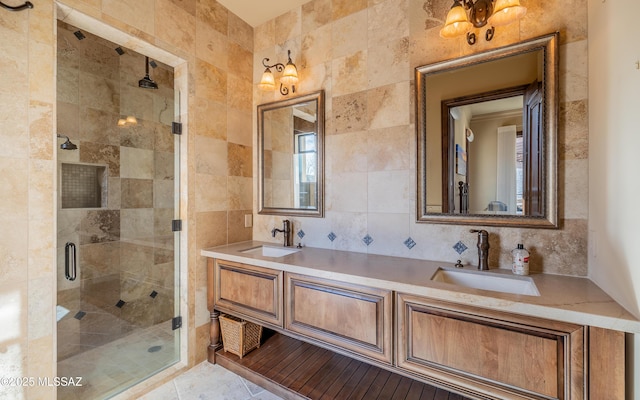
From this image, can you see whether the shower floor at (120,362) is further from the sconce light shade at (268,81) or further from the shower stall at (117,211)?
the sconce light shade at (268,81)

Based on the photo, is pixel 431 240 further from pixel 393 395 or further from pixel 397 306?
pixel 393 395

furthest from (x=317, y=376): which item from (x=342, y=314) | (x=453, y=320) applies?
(x=453, y=320)

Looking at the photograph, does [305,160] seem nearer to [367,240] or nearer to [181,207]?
[367,240]

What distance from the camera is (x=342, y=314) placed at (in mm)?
1600

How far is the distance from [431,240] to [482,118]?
0.86 meters

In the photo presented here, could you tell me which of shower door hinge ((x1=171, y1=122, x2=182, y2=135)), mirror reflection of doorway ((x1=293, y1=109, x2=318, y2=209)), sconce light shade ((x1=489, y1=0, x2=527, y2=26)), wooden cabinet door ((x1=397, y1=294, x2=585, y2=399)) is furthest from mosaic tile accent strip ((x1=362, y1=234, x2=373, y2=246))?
shower door hinge ((x1=171, y1=122, x2=182, y2=135))

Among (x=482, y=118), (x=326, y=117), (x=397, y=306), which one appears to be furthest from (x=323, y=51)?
(x=397, y=306)

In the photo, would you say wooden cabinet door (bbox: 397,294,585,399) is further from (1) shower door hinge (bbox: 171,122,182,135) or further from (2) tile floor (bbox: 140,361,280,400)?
(1) shower door hinge (bbox: 171,122,182,135)

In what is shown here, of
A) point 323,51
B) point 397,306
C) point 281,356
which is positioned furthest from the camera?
point 323,51

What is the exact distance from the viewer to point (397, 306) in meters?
1.43

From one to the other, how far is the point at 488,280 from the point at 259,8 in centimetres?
288

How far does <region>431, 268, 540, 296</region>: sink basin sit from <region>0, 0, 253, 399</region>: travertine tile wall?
1.86 m

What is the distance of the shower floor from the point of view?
5.91 feet

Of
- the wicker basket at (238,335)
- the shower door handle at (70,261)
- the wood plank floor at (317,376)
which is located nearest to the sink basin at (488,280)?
the wood plank floor at (317,376)
